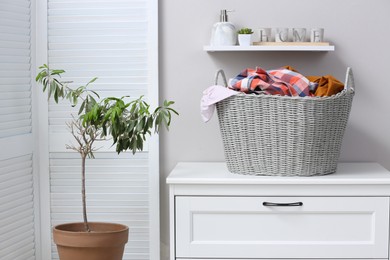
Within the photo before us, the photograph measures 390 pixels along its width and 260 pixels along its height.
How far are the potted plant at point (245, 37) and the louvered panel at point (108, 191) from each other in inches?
25.0

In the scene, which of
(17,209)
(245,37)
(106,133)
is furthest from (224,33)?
(17,209)

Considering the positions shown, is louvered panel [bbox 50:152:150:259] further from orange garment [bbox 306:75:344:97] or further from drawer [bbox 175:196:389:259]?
orange garment [bbox 306:75:344:97]

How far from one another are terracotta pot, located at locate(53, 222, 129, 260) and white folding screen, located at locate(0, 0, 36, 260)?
210mm

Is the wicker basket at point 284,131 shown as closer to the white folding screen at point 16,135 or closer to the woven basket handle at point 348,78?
the woven basket handle at point 348,78

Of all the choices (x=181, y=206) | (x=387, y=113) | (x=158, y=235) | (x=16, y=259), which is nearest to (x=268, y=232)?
(x=181, y=206)

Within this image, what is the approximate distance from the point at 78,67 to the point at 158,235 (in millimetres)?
797

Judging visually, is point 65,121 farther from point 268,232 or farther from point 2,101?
point 268,232

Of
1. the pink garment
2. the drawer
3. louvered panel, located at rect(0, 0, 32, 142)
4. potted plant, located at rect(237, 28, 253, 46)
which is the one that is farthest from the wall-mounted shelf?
louvered panel, located at rect(0, 0, 32, 142)

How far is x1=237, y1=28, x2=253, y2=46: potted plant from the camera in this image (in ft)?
9.18

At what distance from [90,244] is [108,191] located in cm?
42

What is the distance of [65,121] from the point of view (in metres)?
3.01

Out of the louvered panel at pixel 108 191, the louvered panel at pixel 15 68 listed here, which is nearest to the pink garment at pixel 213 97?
the louvered panel at pixel 108 191

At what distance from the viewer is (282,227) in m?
2.53

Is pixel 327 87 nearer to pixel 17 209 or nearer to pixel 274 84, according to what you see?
pixel 274 84
